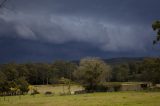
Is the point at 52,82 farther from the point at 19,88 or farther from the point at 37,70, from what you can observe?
the point at 19,88

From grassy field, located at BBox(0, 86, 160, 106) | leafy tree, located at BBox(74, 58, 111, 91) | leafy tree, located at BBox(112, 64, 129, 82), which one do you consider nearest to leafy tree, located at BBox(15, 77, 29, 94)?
leafy tree, located at BBox(74, 58, 111, 91)

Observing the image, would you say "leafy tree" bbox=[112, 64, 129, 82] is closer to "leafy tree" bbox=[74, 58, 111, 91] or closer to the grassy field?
"leafy tree" bbox=[74, 58, 111, 91]

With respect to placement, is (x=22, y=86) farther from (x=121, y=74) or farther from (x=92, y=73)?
(x=121, y=74)

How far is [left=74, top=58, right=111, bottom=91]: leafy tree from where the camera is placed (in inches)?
4067

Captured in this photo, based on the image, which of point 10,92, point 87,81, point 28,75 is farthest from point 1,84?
point 28,75

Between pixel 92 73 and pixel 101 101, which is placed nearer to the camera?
pixel 101 101

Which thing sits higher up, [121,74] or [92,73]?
[121,74]

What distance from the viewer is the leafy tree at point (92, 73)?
10331cm

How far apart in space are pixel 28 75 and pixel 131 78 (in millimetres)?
53759

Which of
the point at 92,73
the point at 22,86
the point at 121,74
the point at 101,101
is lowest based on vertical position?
the point at 101,101

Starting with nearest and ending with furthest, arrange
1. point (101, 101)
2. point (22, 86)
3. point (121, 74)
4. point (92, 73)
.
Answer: point (101, 101), point (22, 86), point (92, 73), point (121, 74)

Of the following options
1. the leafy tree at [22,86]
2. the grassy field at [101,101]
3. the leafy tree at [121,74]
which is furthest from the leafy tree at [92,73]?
the leafy tree at [121,74]

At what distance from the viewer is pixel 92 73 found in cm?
10494

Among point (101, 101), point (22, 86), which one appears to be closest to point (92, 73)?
point (22, 86)
